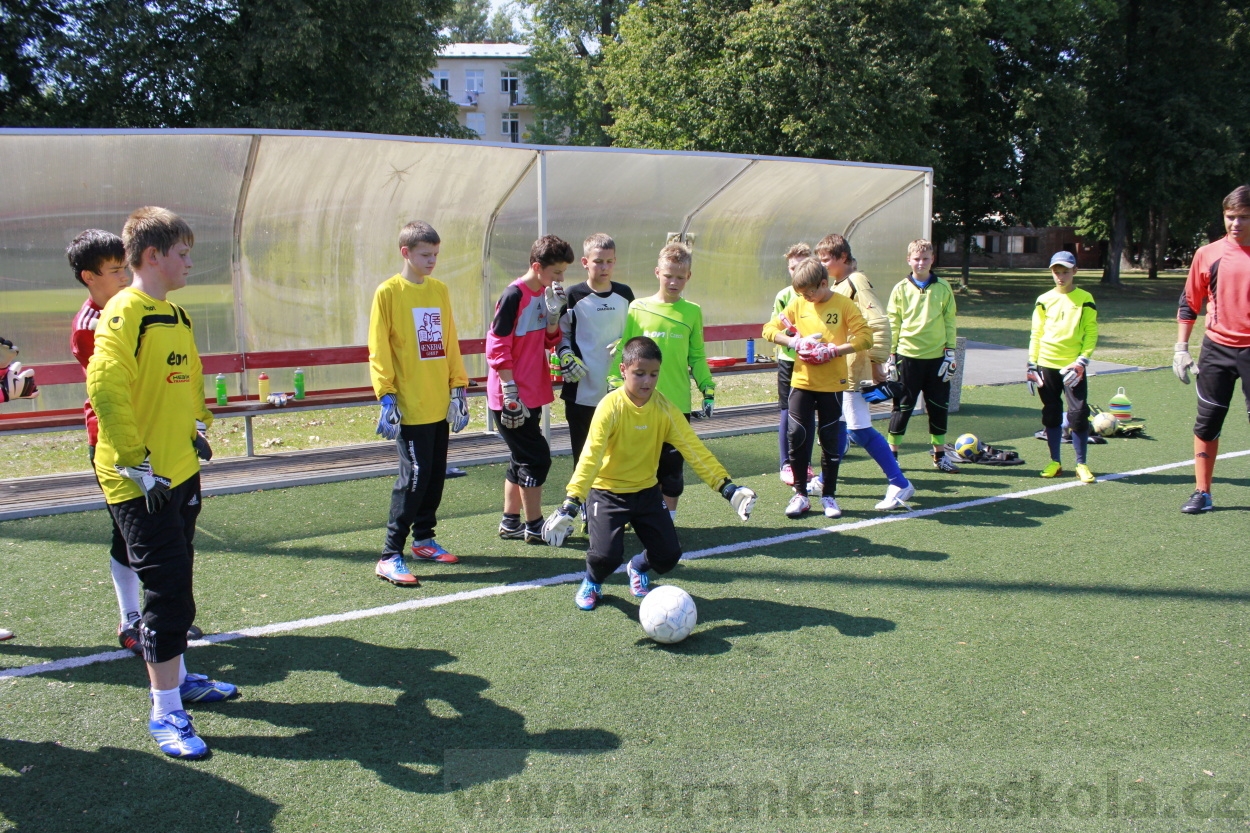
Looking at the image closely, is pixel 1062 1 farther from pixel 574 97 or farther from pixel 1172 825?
pixel 1172 825

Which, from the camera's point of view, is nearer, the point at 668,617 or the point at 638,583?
the point at 668,617

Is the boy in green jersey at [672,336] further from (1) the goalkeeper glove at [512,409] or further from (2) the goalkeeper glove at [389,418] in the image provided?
(2) the goalkeeper glove at [389,418]

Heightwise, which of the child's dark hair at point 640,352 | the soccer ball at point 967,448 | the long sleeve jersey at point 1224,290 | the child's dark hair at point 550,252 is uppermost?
the child's dark hair at point 550,252

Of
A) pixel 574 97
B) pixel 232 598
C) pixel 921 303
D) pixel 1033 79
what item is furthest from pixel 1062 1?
pixel 232 598

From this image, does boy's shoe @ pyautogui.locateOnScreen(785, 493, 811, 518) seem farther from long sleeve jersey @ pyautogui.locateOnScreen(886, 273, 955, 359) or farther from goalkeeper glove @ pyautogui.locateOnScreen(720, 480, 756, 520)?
goalkeeper glove @ pyautogui.locateOnScreen(720, 480, 756, 520)

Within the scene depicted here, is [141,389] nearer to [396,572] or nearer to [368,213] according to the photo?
[396,572]

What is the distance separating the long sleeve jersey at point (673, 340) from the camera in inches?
219

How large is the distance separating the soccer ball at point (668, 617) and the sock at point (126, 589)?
2359 mm

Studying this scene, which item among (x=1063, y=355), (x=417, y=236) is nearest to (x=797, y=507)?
(x=1063, y=355)

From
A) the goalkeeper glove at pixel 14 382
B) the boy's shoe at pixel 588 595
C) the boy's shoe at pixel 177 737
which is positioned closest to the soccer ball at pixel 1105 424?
the boy's shoe at pixel 588 595

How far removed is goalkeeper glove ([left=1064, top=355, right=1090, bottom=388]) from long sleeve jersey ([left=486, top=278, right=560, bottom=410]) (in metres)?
4.15

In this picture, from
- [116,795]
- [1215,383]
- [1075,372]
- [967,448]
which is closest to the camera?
[116,795]

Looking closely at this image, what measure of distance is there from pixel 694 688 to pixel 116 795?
2149mm

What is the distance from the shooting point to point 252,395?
342 inches
